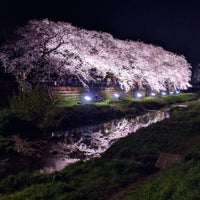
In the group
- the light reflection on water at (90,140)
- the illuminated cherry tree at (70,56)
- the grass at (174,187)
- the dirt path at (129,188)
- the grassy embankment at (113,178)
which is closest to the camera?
the grass at (174,187)

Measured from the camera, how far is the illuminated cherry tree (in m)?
35.4

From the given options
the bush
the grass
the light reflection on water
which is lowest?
the light reflection on water

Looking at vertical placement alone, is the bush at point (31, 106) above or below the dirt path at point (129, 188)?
above

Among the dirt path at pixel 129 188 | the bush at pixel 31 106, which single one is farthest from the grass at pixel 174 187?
the bush at pixel 31 106

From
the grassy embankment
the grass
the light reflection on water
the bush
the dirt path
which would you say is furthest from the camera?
the bush

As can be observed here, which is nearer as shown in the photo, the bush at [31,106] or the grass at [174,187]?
the grass at [174,187]

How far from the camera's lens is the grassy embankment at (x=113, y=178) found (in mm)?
10867

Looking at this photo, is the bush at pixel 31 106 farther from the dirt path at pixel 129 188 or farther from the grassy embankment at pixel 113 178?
the dirt path at pixel 129 188

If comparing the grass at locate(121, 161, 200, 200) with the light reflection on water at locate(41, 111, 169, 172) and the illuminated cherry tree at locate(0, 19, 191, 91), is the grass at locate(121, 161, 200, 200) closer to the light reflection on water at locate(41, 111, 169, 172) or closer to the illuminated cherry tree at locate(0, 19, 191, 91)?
the light reflection on water at locate(41, 111, 169, 172)

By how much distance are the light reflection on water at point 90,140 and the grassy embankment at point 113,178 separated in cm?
265

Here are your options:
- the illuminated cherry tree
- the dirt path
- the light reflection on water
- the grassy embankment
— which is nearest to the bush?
the light reflection on water

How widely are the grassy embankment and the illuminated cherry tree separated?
20.0 meters

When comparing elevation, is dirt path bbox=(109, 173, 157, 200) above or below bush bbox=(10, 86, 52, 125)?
below

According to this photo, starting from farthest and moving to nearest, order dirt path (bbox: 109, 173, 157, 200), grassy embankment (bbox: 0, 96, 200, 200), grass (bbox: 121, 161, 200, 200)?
dirt path (bbox: 109, 173, 157, 200) → grassy embankment (bbox: 0, 96, 200, 200) → grass (bbox: 121, 161, 200, 200)
